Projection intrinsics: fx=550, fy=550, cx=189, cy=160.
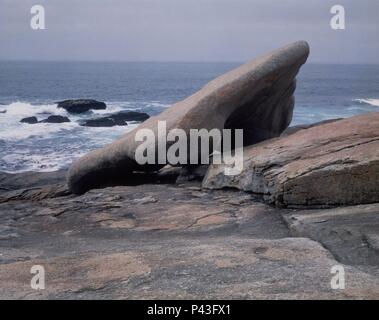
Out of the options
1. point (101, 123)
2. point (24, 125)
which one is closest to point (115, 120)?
point (101, 123)

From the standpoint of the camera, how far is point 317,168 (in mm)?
5457

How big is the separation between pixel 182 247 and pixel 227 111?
2937mm

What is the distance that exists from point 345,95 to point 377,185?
176ft

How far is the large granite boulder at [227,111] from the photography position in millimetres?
6883

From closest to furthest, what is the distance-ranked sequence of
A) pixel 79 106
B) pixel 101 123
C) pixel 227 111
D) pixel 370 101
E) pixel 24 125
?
pixel 227 111, pixel 101 123, pixel 24 125, pixel 79 106, pixel 370 101

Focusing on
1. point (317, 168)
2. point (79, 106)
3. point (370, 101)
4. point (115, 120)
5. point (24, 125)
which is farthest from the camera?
point (370, 101)

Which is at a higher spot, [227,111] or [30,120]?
[227,111]

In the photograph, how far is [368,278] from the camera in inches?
142

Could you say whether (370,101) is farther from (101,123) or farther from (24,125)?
(24,125)

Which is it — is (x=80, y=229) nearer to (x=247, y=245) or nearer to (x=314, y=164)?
(x=247, y=245)

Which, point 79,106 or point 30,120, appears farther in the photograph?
point 79,106

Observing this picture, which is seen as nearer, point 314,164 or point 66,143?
point 314,164

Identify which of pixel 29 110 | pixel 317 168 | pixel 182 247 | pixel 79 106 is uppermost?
pixel 317 168
